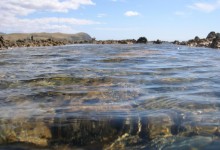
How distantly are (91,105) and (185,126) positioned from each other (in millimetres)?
1951

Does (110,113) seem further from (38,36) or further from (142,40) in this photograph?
(38,36)

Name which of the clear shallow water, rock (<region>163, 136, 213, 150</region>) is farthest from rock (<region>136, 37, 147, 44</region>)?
rock (<region>163, 136, 213, 150</region>)

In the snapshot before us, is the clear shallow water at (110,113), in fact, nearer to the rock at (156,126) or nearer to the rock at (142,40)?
the rock at (156,126)

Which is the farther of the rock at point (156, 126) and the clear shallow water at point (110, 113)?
the rock at point (156, 126)

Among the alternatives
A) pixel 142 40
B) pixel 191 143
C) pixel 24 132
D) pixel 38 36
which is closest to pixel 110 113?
pixel 24 132

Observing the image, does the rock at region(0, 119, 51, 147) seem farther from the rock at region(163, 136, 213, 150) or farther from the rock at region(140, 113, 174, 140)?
the rock at region(163, 136, 213, 150)

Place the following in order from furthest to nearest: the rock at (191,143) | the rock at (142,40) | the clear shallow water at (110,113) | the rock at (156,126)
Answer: the rock at (142,40) < the rock at (156,126) < the clear shallow water at (110,113) < the rock at (191,143)

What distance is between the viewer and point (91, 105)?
727 cm

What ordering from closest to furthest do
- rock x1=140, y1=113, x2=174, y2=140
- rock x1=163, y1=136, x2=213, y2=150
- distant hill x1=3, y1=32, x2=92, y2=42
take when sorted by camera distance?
rock x1=163, y1=136, x2=213, y2=150, rock x1=140, y1=113, x2=174, y2=140, distant hill x1=3, y1=32, x2=92, y2=42

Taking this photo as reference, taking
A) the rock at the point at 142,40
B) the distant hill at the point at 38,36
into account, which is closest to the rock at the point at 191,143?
the rock at the point at 142,40

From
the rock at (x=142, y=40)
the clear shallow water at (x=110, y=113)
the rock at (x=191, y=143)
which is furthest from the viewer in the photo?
the rock at (x=142, y=40)

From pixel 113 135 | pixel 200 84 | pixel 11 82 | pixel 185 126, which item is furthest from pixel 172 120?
pixel 11 82

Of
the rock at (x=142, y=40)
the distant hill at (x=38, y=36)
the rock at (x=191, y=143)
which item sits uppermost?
the rock at (x=142, y=40)

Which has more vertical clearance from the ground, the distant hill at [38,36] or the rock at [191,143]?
the rock at [191,143]
